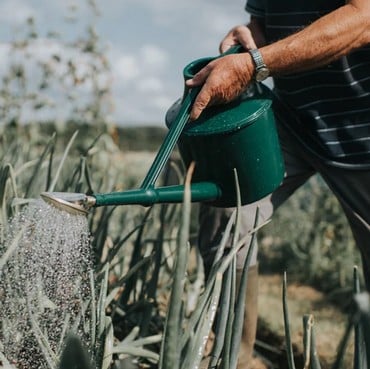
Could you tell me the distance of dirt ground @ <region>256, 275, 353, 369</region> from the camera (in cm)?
224

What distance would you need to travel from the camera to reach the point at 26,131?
4.19 m

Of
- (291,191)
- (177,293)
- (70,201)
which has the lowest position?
(177,293)

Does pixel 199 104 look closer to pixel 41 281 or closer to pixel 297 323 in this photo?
pixel 41 281

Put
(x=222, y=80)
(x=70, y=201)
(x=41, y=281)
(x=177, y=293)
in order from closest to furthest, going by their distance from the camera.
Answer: (x=177, y=293)
(x=70, y=201)
(x=41, y=281)
(x=222, y=80)

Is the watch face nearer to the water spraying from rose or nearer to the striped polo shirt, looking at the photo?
the striped polo shirt

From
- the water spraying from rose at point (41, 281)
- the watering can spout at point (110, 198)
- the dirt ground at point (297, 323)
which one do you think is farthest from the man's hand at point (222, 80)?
the dirt ground at point (297, 323)

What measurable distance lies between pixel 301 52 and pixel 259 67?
0.09 metres

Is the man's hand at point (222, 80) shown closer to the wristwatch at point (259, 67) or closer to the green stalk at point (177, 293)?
the wristwatch at point (259, 67)

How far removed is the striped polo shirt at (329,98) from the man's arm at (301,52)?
21cm

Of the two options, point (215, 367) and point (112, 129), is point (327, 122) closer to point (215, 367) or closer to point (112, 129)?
point (215, 367)

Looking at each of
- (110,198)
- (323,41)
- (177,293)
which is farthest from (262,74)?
(177,293)

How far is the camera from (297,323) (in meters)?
2.52

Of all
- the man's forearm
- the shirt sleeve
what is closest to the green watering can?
the man's forearm

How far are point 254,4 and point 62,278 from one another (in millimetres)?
1013
